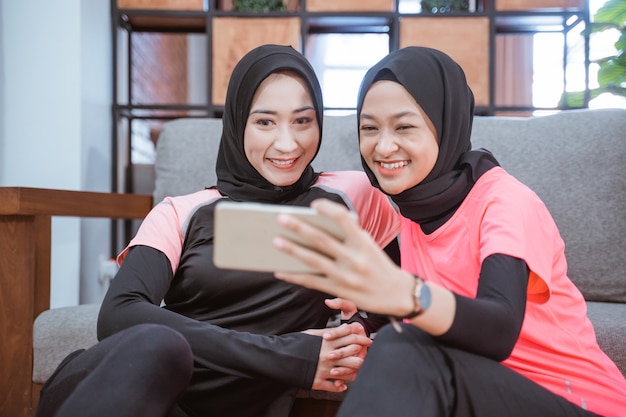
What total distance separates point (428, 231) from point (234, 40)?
1311mm

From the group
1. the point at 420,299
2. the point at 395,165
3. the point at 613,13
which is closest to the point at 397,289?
the point at 420,299

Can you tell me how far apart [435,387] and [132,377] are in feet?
1.32

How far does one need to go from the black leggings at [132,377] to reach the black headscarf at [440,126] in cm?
46

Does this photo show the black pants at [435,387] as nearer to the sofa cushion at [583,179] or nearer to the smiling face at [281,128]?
the smiling face at [281,128]

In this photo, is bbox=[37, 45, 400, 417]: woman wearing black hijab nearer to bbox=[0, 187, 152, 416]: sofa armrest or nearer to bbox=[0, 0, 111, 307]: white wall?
bbox=[0, 187, 152, 416]: sofa armrest

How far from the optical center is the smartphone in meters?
0.53

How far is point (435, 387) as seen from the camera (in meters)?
0.63

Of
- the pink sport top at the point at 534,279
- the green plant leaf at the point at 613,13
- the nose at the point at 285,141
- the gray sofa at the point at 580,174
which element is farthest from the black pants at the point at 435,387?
the green plant leaf at the point at 613,13

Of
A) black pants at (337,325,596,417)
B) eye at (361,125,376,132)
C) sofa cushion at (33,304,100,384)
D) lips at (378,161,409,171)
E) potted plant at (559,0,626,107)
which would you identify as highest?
potted plant at (559,0,626,107)

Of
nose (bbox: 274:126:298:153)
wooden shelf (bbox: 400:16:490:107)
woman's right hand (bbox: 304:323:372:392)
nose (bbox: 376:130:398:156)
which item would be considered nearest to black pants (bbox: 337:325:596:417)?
woman's right hand (bbox: 304:323:372:392)

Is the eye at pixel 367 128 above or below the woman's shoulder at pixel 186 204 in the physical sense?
above

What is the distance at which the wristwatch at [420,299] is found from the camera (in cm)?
58

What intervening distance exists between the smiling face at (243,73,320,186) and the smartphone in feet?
1.56

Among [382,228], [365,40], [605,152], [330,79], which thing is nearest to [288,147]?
[382,228]
